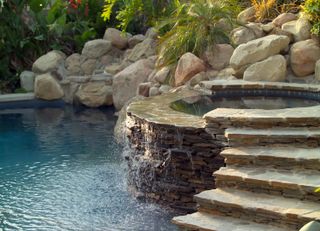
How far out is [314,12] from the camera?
28.6ft

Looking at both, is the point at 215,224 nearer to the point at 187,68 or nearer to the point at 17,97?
the point at 187,68

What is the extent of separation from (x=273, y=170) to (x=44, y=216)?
105 inches

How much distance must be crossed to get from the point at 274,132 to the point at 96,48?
840 cm

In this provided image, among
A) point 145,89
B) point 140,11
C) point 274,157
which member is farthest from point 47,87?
point 274,157

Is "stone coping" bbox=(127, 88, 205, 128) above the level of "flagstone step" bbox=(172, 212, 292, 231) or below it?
above

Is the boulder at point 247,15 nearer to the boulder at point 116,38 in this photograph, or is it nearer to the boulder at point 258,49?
the boulder at point 258,49

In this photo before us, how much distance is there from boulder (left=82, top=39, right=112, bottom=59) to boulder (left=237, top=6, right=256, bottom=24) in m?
4.23

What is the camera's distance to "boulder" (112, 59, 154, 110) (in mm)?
11109

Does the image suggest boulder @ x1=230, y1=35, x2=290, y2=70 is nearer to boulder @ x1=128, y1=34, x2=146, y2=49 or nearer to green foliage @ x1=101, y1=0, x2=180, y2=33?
green foliage @ x1=101, y1=0, x2=180, y2=33

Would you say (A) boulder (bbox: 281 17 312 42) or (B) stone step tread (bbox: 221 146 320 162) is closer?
(B) stone step tread (bbox: 221 146 320 162)

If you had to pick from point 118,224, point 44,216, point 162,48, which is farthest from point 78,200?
point 162,48

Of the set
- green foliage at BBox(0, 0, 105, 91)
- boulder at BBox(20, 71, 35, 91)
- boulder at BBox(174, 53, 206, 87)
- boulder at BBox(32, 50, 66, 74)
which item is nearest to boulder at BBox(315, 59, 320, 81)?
boulder at BBox(174, 53, 206, 87)

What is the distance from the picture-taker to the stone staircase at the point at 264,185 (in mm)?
4770

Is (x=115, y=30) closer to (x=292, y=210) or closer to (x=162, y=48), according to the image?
(x=162, y=48)
